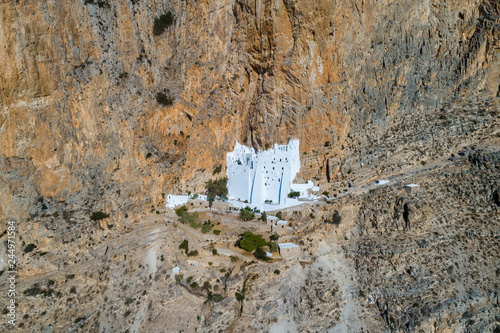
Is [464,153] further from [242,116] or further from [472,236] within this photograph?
[242,116]

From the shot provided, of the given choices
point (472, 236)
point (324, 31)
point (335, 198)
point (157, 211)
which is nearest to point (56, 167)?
point (157, 211)

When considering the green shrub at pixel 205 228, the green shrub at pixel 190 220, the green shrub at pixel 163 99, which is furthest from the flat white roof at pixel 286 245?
the green shrub at pixel 163 99

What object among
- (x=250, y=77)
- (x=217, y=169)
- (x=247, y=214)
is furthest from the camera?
(x=217, y=169)

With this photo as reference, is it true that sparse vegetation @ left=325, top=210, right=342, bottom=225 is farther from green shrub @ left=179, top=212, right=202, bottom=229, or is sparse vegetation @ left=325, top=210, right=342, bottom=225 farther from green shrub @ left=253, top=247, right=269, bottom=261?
green shrub @ left=179, top=212, right=202, bottom=229

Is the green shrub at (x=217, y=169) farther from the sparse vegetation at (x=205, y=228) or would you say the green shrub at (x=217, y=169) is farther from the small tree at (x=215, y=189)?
the sparse vegetation at (x=205, y=228)

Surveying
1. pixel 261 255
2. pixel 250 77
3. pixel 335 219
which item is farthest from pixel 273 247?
pixel 250 77

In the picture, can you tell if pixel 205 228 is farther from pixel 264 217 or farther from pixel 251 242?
pixel 264 217
